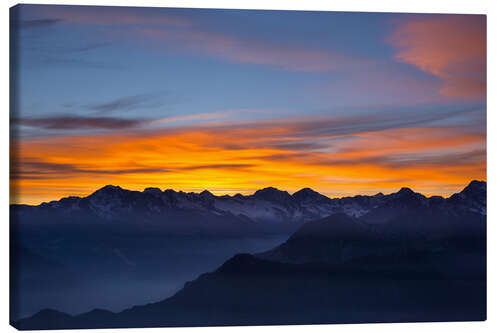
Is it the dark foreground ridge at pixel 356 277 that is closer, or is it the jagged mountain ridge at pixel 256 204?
the jagged mountain ridge at pixel 256 204

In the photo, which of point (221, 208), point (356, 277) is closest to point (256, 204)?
point (221, 208)

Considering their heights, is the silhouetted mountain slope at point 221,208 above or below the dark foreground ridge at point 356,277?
above

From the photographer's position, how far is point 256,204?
1591 centimetres

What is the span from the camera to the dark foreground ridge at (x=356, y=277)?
51.1 ft

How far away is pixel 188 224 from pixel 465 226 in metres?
4.79

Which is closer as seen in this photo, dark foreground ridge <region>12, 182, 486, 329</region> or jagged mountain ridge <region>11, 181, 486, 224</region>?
jagged mountain ridge <region>11, 181, 486, 224</region>

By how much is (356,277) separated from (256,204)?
210 centimetres

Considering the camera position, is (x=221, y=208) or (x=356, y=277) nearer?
(x=221, y=208)

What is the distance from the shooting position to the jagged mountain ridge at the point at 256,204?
15.4 metres

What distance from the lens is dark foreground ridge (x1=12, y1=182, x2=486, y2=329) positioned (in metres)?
15.6

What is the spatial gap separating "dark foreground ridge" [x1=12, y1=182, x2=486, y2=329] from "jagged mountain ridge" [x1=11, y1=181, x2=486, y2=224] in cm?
3

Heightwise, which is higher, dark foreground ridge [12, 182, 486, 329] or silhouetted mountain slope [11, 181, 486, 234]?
silhouetted mountain slope [11, 181, 486, 234]

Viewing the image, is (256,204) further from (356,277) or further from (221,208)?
(356,277)

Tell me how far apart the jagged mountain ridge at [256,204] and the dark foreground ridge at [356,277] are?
0.11 feet
